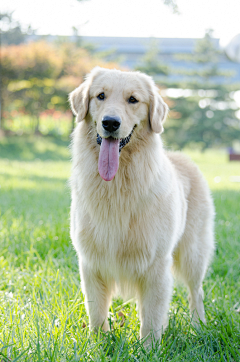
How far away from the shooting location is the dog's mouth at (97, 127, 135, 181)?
7.55ft

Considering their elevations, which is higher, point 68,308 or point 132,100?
point 132,100

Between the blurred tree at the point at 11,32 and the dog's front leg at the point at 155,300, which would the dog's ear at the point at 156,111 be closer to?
the dog's front leg at the point at 155,300

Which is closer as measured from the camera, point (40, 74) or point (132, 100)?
point (132, 100)

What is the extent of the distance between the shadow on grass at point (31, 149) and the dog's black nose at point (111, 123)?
42.5ft

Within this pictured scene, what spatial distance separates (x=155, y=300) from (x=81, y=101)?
1511 millimetres

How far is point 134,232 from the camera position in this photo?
7.64ft

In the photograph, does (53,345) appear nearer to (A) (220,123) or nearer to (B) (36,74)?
(B) (36,74)

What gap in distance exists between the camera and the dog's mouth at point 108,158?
90.7 inches

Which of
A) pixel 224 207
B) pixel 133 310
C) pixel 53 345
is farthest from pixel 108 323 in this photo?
pixel 224 207

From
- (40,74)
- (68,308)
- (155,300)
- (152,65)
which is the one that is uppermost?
(152,65)

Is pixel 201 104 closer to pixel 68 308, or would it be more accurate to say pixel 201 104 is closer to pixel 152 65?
pixel 152 65

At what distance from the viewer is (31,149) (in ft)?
56.1

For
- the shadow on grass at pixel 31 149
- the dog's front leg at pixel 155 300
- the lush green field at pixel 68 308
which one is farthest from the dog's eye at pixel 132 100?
the shadow on grass at pixel 31 149

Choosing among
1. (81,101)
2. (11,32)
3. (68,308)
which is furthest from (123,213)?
(11,32)
